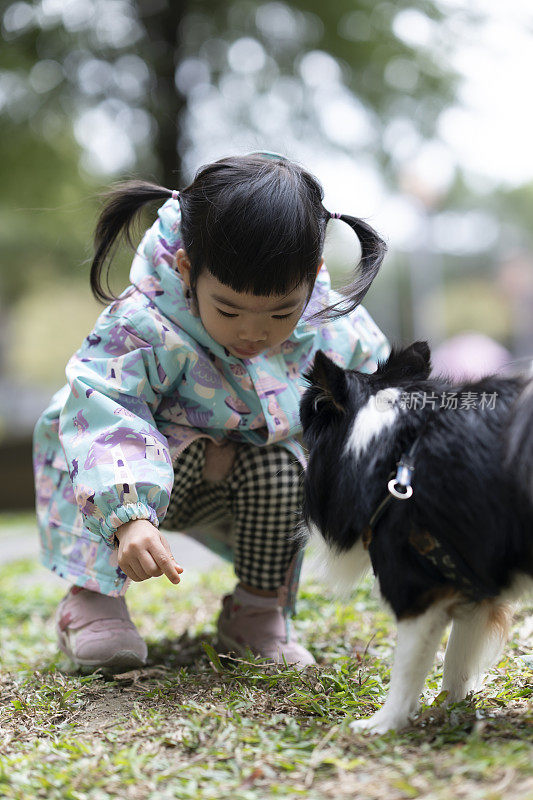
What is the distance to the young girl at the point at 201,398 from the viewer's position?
2.03 meters

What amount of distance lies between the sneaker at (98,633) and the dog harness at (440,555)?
3.40 feet

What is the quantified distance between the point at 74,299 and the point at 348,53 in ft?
40.2

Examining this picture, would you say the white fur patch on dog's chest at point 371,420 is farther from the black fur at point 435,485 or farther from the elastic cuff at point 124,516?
the elastic cuff at point 124,516

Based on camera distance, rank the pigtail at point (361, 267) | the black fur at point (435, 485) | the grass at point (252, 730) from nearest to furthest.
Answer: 1. the grass at point (252, 730)
2. the black fur at point (435, 485)
3. the pigtail at point (361, 267)

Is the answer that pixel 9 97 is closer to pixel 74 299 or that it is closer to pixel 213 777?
pixel 213 777

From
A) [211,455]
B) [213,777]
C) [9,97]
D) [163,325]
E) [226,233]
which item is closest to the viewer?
[213,777]

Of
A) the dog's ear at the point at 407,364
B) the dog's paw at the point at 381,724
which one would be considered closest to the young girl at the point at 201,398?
the dog's ear at the point at 407,364

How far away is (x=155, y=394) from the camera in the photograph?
2305mm

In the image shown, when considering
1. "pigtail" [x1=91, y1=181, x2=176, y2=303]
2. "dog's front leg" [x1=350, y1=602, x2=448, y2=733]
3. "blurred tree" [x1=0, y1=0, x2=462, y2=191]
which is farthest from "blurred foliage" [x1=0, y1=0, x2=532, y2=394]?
"dog's front leg" [x1=350, y1=602, x2=448, y2=733]

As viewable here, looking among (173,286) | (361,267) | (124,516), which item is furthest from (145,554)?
(361,267)

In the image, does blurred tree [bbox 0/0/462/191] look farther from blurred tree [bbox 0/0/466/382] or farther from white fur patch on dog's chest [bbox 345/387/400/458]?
white fur patch on dog's chest [bbox 345/387/400/458]

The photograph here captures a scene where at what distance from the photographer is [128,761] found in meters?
1.57

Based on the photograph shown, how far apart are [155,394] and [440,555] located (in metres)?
1.00

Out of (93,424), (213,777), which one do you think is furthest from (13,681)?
(213,777)
